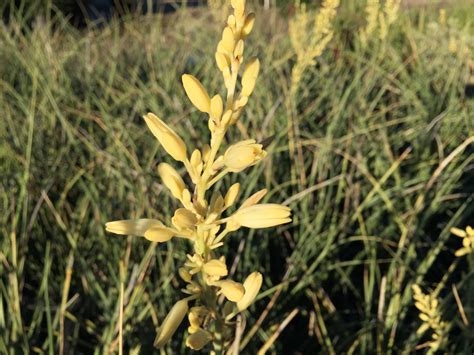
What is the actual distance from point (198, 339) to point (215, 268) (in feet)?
0.41

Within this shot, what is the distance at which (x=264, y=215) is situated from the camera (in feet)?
2.71

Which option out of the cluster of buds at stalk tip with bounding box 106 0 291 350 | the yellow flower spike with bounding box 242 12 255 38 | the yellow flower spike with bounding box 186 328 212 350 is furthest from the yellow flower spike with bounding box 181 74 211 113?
the yellow flower spike with bounding box 186 328 212 350

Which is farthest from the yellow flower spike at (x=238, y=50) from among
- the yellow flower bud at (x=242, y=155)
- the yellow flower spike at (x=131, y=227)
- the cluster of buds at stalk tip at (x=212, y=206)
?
the yellow flower spike at (x=131, y=227)

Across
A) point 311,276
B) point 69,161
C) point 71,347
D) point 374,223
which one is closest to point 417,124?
point 374,223

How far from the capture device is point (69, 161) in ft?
8.59

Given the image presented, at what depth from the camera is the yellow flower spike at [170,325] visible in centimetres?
81

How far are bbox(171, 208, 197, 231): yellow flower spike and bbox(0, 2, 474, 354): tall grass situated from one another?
0.32 metres

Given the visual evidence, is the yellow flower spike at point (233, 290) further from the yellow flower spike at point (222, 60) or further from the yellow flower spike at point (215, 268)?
the yellow flower spike at point (222, 60)

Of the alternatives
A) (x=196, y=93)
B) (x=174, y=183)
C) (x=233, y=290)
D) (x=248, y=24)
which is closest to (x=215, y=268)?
(x=233, y=290)

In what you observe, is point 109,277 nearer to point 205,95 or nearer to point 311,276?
point 311,276

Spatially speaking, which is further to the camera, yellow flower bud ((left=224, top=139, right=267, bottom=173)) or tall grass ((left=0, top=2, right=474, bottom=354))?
tall grass ((left=0, top=2, right=474, bottom=354))

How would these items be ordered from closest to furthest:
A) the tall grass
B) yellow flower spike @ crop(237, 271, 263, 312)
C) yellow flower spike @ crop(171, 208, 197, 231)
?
yellow flower spike @ crop(171, 208, 197, 231), yellow flower spike @ crop(237, 271, 263, 312), the tall grass

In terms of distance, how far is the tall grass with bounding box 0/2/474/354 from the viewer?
1779 mm

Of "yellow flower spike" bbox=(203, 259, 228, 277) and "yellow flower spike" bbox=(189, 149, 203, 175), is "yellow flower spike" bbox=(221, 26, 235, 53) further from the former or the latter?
"yellow flower spike" bbox=(203, 259, 228, 277)
